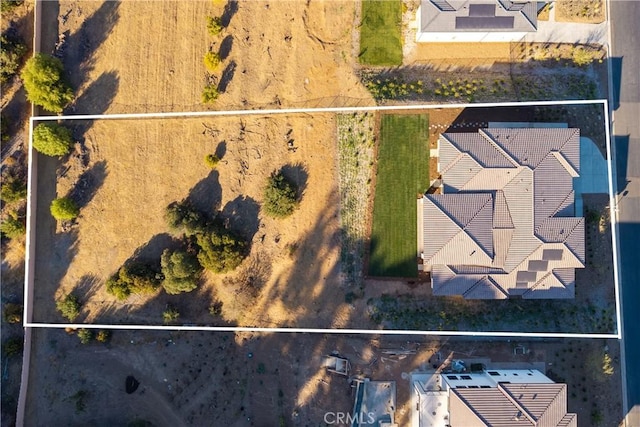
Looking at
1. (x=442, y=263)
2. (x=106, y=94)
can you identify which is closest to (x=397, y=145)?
(x=442, y=263)

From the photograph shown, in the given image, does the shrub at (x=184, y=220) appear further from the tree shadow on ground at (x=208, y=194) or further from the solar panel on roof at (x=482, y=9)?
the solar panel on roof at (x=482, y=9)

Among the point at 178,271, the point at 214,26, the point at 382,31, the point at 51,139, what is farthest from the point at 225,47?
the point at 178,271

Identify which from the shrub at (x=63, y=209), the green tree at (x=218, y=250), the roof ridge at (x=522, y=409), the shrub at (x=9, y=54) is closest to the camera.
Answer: the roof ridge at (x=522, y=409)

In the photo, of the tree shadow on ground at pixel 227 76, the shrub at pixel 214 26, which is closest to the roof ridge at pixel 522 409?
the tree shadow on ground at pixel 227 76

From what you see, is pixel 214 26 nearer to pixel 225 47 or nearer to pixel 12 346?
pixel 225 47

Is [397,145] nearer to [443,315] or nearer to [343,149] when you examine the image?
[343,149]

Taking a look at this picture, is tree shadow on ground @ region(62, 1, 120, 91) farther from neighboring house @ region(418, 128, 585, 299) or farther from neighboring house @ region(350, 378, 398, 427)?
neighboring house @ region(350, 378, 398, 427)
